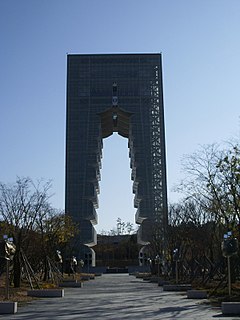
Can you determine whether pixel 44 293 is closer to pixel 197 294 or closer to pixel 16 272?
pixel 16 272

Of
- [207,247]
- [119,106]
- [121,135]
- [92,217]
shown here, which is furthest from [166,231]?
[121,135]

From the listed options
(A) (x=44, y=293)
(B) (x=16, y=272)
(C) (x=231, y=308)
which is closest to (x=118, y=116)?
(B) (x=16, y=272)

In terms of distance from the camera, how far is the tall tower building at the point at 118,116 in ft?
350

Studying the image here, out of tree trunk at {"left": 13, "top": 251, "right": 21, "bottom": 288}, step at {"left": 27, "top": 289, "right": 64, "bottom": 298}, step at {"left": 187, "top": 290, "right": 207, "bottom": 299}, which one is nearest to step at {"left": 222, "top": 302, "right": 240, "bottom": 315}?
step at {"left": 187, "top": 290, "right": 207, "bottom": 299}

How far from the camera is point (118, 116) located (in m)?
113

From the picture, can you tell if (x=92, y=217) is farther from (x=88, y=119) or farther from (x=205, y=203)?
(x=205, y=203)

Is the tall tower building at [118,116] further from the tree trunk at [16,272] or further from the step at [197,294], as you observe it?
the step at [197,294]

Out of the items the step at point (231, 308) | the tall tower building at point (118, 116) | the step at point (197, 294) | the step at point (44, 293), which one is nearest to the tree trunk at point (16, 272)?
the step at point (44, 293)

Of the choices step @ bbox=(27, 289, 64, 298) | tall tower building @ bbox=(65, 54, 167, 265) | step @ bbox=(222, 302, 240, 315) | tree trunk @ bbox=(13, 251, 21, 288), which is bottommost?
step @ bbox=(222, 302, 240, 315)

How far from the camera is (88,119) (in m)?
109

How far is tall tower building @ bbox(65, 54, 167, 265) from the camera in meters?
107

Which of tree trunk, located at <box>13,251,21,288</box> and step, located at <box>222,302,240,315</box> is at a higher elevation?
tree trunk, located at <box>13,251,21,288</box>

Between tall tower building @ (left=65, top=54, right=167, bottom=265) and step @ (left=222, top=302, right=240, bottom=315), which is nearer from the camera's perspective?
step @ (left=222, top=302, right=240, bottom=315)

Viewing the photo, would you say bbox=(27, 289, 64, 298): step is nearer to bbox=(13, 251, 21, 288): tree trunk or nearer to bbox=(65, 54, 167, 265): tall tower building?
bbox=(13, 251, 21, 288): tree trunk
